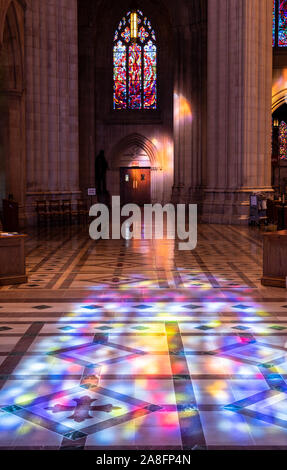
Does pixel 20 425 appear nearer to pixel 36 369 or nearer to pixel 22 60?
pixel 36 369

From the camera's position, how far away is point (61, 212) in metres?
21.5

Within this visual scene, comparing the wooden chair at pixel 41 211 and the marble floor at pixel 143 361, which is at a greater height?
the wooden chair at pixel 41 211

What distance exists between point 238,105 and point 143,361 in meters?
17.2

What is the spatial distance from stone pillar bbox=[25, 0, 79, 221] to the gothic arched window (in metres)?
15.1

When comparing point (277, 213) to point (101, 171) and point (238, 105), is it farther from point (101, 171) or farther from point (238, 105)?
point (101, 171)

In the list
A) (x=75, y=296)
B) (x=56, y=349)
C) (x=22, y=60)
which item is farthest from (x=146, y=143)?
(x=56, y=349)

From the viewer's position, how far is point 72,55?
23.4m

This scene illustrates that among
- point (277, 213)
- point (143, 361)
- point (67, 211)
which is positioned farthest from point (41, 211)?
point (143, 361)

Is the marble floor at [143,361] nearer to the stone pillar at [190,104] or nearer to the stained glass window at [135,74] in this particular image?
the stone pillar at [190,104]

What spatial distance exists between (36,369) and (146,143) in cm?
3372

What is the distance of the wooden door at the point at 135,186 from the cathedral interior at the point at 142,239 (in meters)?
0.09

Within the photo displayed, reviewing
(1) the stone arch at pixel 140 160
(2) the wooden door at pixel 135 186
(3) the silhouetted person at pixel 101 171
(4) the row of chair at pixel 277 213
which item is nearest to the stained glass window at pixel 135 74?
(1) the stone arch at pixel 140 160

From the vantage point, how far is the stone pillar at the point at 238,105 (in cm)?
2164
